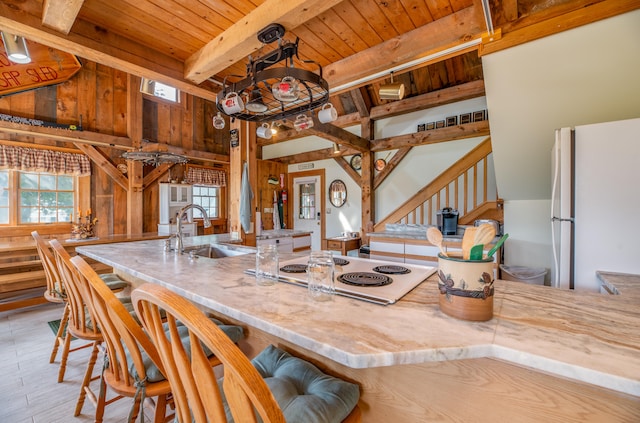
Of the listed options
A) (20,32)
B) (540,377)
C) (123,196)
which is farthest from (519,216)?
(123,196)

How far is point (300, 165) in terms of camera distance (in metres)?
7.25

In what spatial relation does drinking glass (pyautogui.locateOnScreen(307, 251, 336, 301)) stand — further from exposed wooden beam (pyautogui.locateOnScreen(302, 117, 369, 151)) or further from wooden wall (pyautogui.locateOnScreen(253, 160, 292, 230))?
wooden wall (pyautogui.locateOnScreen(253, 160, 292, 230))

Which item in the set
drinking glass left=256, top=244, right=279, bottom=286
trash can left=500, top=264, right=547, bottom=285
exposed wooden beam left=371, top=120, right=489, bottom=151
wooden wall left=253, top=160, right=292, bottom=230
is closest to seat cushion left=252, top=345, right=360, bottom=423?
drinking glass left=256, top=244, right=279, bottom=286

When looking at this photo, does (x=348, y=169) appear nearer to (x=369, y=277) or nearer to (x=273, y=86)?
A: (x=273, y=86)

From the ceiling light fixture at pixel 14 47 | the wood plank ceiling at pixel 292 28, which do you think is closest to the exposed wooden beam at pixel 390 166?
the wood plank ceiling at pixel 292 28

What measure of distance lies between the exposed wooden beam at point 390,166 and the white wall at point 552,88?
92.7 inches

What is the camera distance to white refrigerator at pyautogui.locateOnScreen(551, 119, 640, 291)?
5.05 ft

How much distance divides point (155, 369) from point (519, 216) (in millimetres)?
3916

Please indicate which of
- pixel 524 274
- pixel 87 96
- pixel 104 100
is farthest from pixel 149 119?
pixel 524 274

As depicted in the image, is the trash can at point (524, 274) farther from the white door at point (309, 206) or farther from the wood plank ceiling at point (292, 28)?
the white door at point (309, 206)

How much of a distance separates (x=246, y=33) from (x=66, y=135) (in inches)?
159

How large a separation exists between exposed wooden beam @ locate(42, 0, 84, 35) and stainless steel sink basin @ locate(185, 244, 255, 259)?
5.43ft

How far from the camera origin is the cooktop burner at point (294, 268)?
1.43 metres

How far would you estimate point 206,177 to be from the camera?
246 inches
